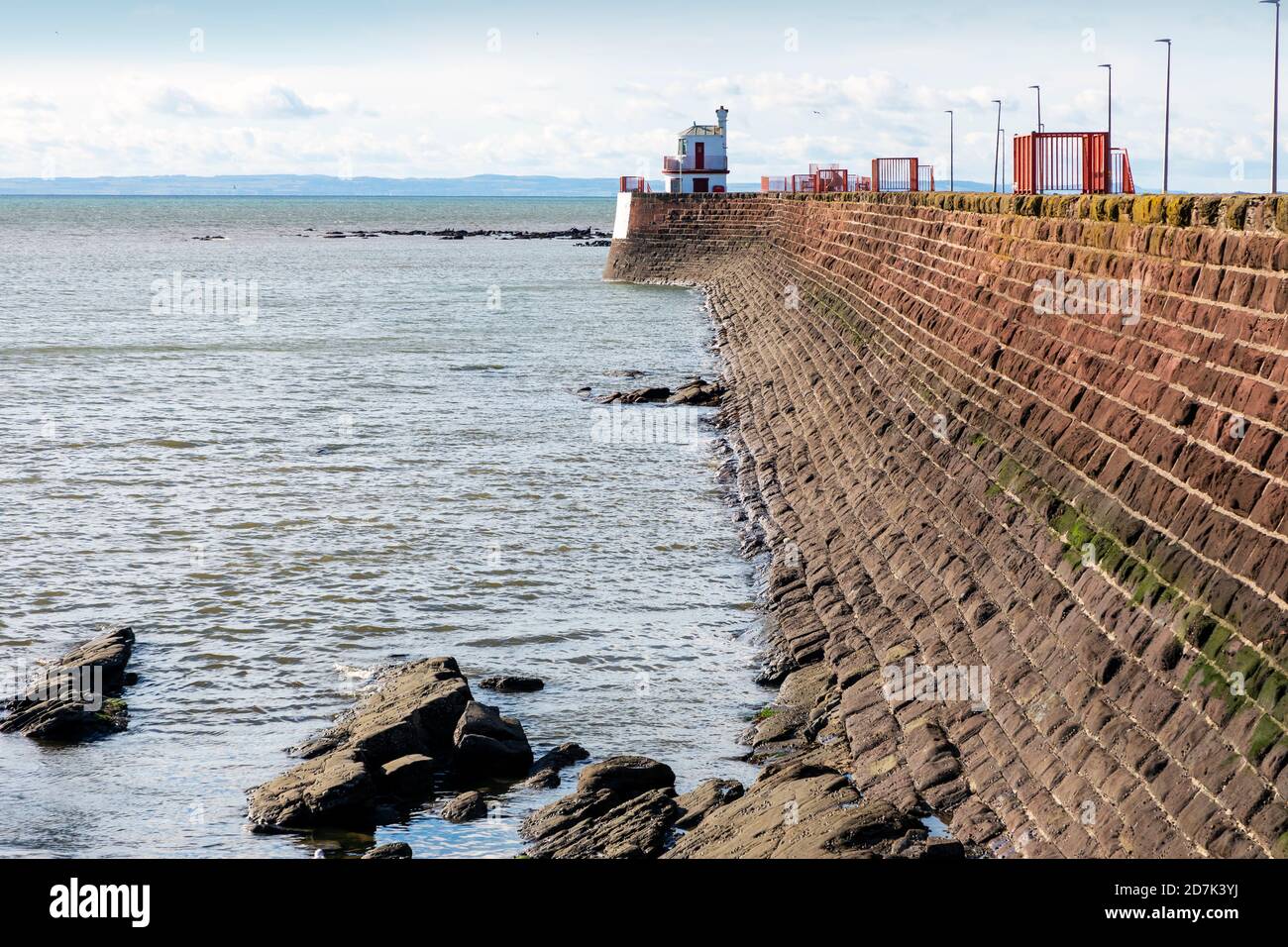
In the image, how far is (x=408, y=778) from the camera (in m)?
11.1

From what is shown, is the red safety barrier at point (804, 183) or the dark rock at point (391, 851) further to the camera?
the red safety barrier at point (804, 183)

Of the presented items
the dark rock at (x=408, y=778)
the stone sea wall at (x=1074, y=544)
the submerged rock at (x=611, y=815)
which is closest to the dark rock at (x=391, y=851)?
the submerged rock at (x=611, y=815)

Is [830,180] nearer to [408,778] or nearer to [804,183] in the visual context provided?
[804,183]

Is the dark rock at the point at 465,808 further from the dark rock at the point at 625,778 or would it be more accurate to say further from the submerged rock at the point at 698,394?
the submerged rock at the point at 698,394

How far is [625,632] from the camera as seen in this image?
597 inches

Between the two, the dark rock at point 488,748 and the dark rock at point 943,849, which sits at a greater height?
the dark rock at point 943,849

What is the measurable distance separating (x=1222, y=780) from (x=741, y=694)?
6390 mm

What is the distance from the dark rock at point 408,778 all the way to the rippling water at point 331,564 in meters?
0.38

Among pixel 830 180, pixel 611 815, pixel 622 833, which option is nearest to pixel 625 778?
pixel 611 815

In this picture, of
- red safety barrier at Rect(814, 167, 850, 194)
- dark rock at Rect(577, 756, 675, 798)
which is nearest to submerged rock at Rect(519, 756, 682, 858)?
dark rock at Rect(577, 756, 675, 798)

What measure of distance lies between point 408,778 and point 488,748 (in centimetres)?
71

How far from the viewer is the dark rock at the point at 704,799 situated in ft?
33.2

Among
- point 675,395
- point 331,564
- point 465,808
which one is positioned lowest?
point 465,808
